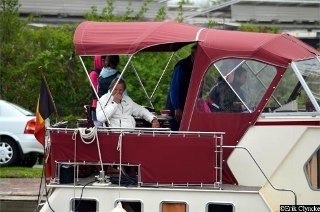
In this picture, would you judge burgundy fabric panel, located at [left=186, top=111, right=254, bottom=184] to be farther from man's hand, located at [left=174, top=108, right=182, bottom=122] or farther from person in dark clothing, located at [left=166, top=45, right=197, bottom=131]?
person in dark clothing, located at [left=166, top=45, right=197, bottom=131]

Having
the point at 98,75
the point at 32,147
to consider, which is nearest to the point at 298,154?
the point at 98,75

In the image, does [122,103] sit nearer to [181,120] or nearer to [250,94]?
[181,120]

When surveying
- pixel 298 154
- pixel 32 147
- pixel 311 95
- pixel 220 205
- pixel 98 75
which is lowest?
pixel 220 205

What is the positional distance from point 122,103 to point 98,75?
1032 mm

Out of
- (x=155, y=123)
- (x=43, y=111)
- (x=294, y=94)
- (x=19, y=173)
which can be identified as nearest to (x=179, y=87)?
(x=155, y=123)

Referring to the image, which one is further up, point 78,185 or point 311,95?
point 311,95

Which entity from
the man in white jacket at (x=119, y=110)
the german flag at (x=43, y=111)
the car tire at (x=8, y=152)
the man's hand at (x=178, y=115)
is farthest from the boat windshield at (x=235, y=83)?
the car tire at (x=8, y=152)

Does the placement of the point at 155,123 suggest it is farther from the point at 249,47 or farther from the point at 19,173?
the point at 19,173

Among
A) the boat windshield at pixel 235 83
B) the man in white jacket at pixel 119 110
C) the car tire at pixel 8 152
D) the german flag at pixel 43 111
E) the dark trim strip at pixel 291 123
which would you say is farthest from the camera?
the car tire at pixel 8 152

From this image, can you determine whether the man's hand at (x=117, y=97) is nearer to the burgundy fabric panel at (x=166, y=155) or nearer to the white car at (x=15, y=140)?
the burgundy fabric panel at (x=166, y=155)

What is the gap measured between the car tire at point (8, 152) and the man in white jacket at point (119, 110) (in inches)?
268

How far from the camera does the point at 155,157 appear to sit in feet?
29.5

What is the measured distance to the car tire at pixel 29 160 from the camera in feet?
54.2

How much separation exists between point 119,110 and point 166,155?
3.41 ft
